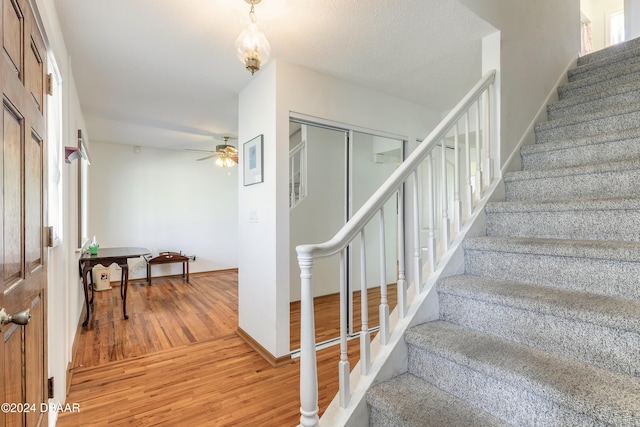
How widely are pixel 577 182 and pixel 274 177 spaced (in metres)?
1.99

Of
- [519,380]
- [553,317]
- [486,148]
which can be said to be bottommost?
[519,380]

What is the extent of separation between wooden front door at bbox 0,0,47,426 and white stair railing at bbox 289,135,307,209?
7.18 feet

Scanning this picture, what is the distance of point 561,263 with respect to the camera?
1389 millimetres

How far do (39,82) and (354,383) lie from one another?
78.5 inches

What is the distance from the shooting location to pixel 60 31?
201 cm

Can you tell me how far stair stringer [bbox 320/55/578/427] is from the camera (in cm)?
124

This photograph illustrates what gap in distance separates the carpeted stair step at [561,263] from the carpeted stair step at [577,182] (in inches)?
17.2

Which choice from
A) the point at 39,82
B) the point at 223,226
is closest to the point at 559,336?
the point at 39,82

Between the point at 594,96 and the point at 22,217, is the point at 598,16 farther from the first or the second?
the point at 22,217

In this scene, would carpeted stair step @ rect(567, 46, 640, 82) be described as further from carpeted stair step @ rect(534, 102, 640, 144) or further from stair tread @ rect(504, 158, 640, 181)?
stair tread @ rect(504, 158, 640, 181)

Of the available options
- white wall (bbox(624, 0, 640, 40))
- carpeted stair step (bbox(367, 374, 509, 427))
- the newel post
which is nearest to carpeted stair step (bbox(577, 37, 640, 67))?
white wall (bbox(624, 0, 640, 40))

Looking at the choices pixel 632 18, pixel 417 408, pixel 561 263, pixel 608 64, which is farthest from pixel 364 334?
pixel 632 18

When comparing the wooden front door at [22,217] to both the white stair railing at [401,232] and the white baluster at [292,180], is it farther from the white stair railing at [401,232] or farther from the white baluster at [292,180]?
the white baluster at [292,180]

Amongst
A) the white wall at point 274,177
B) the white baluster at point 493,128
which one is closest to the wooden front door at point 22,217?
the white wall at point 274,177
